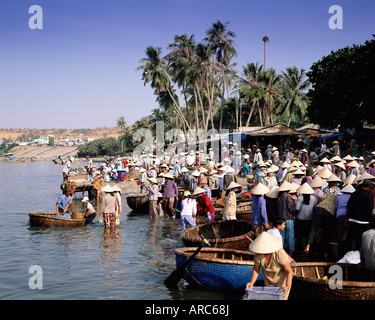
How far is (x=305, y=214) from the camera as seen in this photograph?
31.2 ft

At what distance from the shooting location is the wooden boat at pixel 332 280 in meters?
6.57

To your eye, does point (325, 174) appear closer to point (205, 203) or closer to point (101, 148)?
point (205, 203)

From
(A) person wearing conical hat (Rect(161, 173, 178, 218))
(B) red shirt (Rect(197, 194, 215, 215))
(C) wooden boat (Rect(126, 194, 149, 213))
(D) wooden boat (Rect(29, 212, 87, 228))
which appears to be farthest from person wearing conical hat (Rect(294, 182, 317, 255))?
(C) wooden boat (Rect(126, 194, 149, 213))

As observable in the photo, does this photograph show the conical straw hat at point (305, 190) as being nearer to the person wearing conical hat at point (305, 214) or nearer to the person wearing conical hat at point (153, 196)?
the person wearing conical hat at point (305, 214)

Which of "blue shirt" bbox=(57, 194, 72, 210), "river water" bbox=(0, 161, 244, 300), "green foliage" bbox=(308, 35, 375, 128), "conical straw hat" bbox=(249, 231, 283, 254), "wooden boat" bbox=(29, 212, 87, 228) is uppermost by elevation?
"green foliage" bbox=(308, 35, 375, 128)

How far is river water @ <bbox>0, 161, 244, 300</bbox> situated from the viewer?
9.69 metres

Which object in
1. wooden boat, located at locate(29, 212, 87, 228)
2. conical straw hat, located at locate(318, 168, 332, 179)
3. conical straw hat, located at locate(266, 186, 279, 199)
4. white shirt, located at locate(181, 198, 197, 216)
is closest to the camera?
conical straw hat, located at locate(266, 186, 279, 199)

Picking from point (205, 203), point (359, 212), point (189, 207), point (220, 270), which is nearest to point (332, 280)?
point (359, 212)

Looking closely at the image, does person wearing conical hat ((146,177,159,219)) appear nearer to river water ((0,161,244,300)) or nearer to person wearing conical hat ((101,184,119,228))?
river water ((0,161,244,300))

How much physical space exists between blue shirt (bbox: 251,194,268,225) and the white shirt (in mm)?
2548

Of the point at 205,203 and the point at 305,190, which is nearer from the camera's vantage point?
the point at 305,190

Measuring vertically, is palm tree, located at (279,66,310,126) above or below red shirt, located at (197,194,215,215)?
above

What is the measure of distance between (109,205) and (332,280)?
970 cm

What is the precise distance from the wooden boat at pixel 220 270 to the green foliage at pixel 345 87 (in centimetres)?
1870
